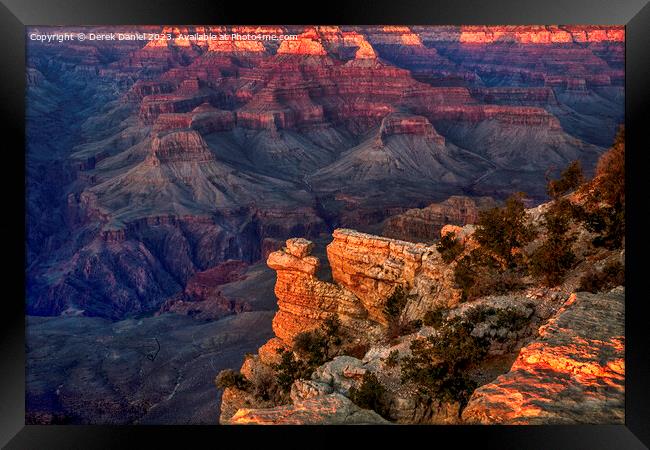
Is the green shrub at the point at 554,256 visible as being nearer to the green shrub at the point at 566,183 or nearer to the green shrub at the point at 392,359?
the green shrub at the point at 566,183

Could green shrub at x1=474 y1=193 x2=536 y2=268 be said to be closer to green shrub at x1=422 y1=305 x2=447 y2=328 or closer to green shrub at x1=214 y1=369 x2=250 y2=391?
green shrub at x1=422 y1=305 x2=447 y2=328

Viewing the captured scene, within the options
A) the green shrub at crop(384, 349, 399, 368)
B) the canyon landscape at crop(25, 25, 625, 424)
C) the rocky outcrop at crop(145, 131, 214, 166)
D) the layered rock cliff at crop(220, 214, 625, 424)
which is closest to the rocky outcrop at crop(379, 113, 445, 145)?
the canyon landscape at crop(25, 25, 625, 424)

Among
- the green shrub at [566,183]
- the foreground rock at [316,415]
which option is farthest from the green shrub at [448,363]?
the green shrub at [566,183]

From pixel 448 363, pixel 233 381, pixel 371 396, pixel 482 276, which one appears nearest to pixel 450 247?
pixel 482 276

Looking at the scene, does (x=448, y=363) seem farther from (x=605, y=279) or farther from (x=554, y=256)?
(x=554, y=256)
